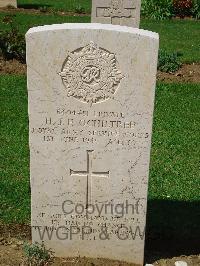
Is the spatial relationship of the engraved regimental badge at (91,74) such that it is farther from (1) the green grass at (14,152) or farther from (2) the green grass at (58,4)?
(2) the green grass at (58,4)

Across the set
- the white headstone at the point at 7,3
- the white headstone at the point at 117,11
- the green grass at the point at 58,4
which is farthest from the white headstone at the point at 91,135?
the white headstone at the point at 7,3

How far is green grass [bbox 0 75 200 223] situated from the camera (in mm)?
5988

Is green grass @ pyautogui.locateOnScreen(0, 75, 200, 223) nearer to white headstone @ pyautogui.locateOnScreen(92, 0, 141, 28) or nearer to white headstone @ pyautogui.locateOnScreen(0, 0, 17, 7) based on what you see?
white headstone @ pyautogui.locateOnScreen(92, 0, 141, 28)

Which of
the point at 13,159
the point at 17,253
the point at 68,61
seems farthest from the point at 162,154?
the point at 68,61

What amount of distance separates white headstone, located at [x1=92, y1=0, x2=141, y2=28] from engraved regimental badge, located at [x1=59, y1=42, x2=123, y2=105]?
6.72 metres

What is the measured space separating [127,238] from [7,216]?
4.79 feet

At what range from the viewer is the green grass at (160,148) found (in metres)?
5.99

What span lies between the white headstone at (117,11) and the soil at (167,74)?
124 cm

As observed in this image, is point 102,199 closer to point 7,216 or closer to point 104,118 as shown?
point 104,118

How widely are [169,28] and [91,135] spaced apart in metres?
14.2

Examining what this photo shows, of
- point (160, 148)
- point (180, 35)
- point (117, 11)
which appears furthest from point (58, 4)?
point (160, 148)

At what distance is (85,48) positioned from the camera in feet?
13.0

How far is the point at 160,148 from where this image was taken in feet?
24.8

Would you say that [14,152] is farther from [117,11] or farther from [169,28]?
[169,28]
